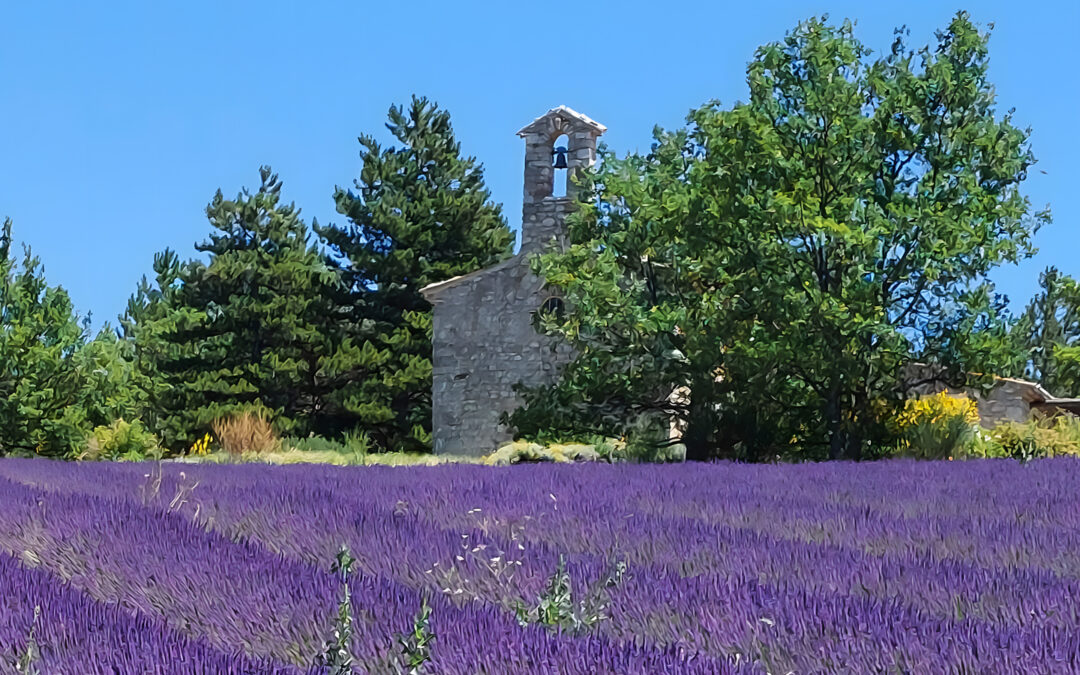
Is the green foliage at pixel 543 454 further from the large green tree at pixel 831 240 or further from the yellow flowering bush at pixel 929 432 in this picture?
the yellow flowering bush at pixel 929 432

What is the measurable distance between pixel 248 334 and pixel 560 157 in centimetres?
1066

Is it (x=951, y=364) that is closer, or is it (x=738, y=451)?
(x=951, y=364)

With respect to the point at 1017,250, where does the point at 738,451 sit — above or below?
below

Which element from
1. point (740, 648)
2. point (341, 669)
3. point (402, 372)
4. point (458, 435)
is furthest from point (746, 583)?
point (402, 372)

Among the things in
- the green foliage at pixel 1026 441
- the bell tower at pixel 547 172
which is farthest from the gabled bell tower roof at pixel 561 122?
the green foliage at pixel 1026 441

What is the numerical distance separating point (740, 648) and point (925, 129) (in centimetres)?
1196

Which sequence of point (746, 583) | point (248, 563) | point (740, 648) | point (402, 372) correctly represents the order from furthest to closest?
point (402, 372) < point (248, 563) < point (746, 583) < point (740, 648)

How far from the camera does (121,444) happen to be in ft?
68.6

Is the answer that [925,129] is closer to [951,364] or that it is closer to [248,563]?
[951,364]

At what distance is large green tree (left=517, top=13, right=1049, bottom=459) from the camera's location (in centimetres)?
1355

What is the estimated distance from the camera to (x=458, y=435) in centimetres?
2164

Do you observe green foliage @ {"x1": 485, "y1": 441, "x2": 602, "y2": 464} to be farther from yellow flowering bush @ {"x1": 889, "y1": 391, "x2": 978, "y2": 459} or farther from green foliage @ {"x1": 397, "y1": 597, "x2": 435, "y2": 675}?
green foliage @ {"x1": 397, "y1": 597, "x2": 435, "y2": 675}

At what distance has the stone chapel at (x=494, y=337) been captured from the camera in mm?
20578

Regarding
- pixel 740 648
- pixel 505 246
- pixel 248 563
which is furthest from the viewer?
pixel 505 246
